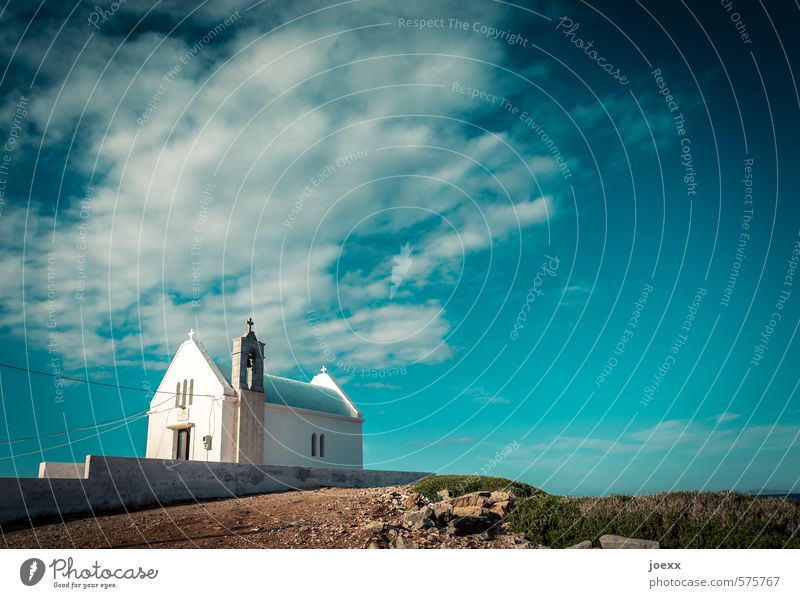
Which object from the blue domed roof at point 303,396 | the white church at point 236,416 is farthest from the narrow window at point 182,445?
the blue domed roof at point 303,396

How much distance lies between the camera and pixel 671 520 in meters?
16.9

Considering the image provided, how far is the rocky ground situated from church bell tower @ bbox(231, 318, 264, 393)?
15.1 meters

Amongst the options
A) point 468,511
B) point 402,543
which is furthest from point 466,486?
point 402,543

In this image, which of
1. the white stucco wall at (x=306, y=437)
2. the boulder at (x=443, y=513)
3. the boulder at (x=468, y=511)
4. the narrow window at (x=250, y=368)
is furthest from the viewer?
the white stucco wall at (x=306, y=437)

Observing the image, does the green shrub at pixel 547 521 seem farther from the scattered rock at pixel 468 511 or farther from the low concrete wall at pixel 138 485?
the low concrete wall at pixel 138 485

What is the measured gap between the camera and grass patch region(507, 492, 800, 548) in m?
15.6

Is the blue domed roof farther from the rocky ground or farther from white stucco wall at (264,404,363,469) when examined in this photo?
the rocky ground

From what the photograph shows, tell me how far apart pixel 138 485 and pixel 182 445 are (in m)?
14.2

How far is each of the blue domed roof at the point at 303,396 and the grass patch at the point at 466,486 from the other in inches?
570

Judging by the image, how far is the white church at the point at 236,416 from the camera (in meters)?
35.8

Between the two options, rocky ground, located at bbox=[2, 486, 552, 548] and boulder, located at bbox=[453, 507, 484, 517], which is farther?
boulder, located at bbox=[453, 507, 484, 517]

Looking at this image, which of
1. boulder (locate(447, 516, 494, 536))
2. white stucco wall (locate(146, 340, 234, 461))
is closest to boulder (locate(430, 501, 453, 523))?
boulder (locate(447, 516, 494, 536))
